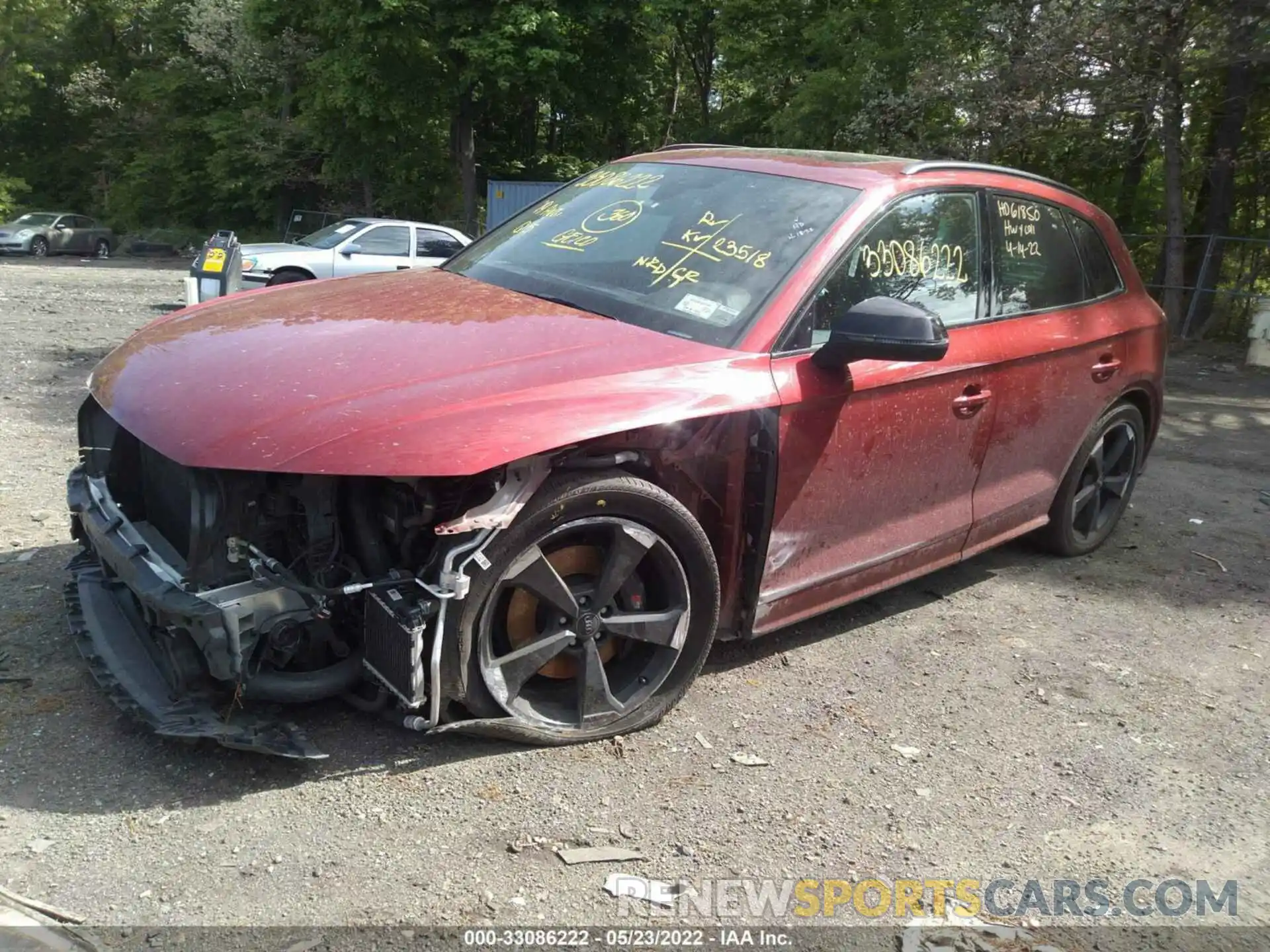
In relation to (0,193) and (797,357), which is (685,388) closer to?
(797,357)

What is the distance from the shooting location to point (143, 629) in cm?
322

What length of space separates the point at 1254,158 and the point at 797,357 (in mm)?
15283

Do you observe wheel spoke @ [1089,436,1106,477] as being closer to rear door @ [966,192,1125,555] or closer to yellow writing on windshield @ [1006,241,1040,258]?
rear door @ [966,192,1125,555]

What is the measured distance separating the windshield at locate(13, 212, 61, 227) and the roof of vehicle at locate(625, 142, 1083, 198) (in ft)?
99.1

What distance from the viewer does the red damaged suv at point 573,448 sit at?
2789mm

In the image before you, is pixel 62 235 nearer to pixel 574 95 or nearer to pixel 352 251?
pixel 574 95

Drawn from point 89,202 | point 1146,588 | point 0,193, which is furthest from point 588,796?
point 89,202

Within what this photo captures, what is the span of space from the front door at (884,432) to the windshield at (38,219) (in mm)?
31340

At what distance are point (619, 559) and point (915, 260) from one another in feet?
5.66

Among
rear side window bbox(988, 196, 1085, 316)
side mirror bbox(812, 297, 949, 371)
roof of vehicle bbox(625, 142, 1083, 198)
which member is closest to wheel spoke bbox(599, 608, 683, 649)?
side mirror bbox(812, 297, 949, 371)

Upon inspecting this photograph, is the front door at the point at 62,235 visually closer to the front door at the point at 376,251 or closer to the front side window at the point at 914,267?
the front door at the point at 376,251

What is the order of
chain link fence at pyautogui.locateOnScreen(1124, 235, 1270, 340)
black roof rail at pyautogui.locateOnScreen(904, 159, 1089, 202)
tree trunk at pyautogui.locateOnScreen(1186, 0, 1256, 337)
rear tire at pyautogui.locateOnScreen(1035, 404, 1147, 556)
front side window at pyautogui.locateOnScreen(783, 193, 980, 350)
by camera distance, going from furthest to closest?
tree trunk at pyautogui.locateOnScreen(1186, 0, 1256, 337) < chain link fence at pyautogui.locateOnScreen(1124, 235, 1270, 340) < rear tire at pyautogui.locateOnScreen(1035, 404, 1147, 556) < black roof rail at pyautogui.locateOnScreen(904, 159, 1089, 202) < front side window at pyautogui.locateOnScreen(783, 193, 980, 350)

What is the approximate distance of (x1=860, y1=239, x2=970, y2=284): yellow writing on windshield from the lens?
12.4ft

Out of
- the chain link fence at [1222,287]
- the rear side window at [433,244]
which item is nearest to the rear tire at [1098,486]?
the chain link fence at [1222,287]
